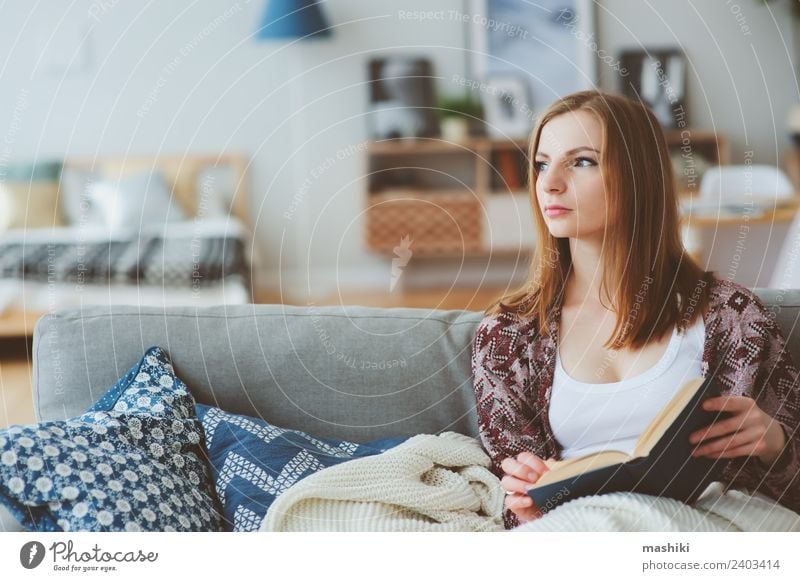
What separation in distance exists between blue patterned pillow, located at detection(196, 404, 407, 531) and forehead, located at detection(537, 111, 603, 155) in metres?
0.44

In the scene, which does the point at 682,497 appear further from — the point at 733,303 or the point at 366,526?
the point at 366,526

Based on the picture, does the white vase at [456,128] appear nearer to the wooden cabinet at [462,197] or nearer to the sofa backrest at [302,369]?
the wooden cabinet at [462,197]

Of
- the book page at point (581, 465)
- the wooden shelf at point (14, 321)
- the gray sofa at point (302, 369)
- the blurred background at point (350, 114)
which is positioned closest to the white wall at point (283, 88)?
the blurred background at point (350, 114)

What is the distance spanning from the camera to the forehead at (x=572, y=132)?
106 centimetres

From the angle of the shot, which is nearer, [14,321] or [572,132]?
[572,132]

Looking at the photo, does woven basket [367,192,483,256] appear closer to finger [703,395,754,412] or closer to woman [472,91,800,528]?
woman [472,91,800,528]

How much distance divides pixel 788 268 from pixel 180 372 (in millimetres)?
1205

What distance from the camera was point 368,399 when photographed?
119 centimetres

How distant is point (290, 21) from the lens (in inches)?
137

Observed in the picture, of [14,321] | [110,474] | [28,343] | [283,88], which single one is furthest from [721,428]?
[283,88]

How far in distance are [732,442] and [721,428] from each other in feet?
0.11

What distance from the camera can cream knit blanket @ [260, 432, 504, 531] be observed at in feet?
3.33

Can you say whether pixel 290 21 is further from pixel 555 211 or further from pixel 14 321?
pixel 555 211
